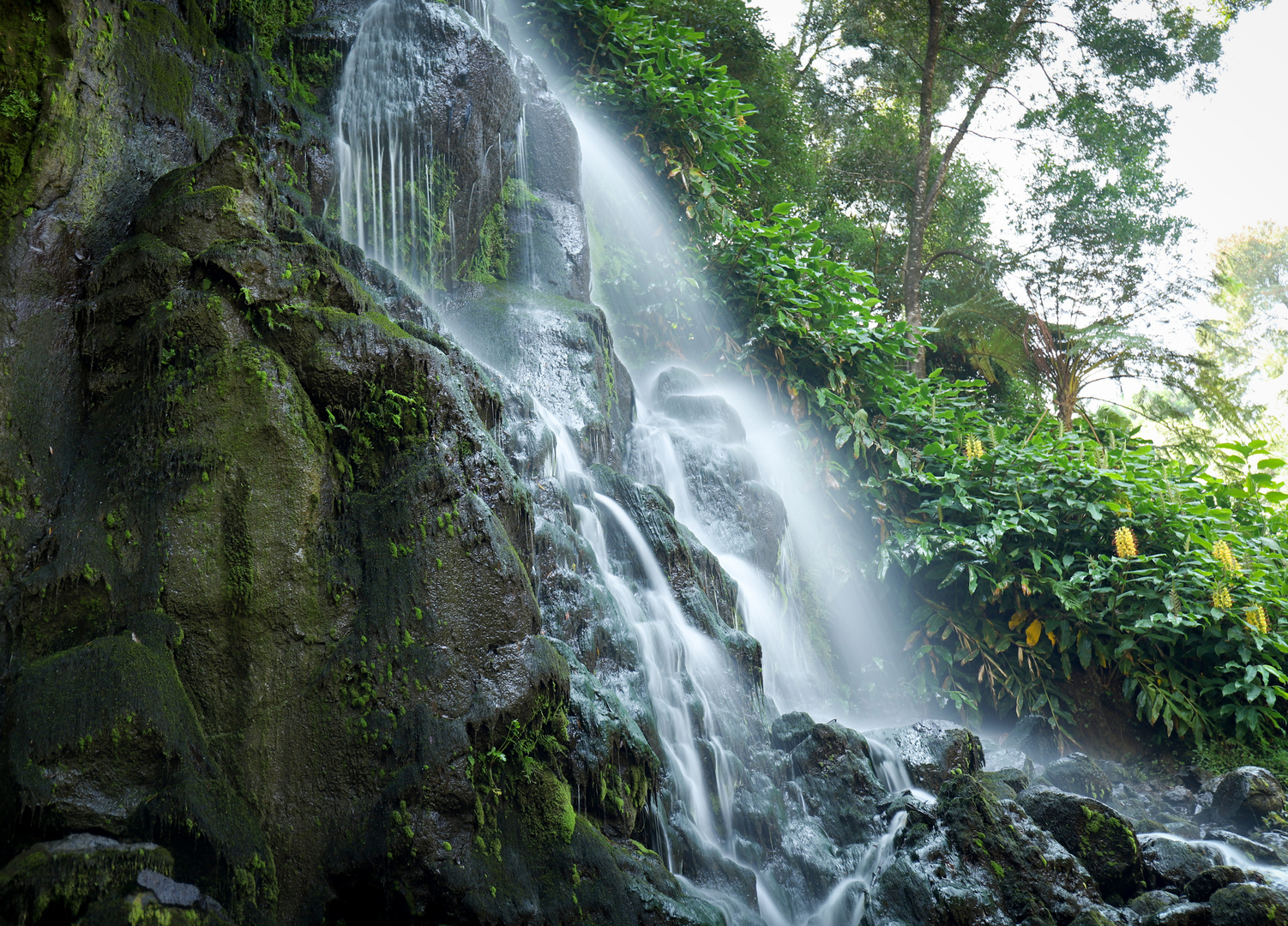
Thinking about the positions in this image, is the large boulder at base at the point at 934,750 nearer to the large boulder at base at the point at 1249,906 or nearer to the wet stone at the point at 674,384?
the large boulder at base at the point at 1249,906

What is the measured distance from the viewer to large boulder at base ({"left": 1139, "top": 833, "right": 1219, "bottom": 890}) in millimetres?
4938

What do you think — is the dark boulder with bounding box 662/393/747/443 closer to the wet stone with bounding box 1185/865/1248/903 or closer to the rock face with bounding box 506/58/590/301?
the rock face with bounding box 506/58/590/301

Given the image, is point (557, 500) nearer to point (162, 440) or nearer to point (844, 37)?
point (162, 440)

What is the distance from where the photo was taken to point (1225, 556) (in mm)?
7418

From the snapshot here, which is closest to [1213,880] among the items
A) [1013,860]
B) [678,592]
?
[1013,860]

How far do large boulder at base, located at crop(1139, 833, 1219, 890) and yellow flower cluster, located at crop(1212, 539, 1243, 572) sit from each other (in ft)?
10.7

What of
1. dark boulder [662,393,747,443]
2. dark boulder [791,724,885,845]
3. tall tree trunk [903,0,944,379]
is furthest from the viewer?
tall tree trunk [903,0,944,379]

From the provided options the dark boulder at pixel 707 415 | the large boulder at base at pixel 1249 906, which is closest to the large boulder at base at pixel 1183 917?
the large boulder at base at pixel 1249 906

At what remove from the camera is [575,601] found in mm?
5133

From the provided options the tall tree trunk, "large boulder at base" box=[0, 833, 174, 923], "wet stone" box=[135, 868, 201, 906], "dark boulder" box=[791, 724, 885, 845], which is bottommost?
"wet stone" box=[135, 868, 201, 906]

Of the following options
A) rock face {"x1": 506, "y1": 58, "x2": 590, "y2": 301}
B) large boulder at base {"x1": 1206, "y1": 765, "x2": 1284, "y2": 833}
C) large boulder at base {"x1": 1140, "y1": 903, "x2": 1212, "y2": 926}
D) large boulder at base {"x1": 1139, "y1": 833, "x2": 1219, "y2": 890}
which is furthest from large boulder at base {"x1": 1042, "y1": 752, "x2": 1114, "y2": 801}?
rock face {"x1": 506, "y1": 58, "x2": 590, "y2": 301}

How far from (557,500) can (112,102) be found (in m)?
3.50

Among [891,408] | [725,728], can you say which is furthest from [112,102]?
[891,408]

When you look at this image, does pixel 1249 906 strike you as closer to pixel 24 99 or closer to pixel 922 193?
pixel 24 99
